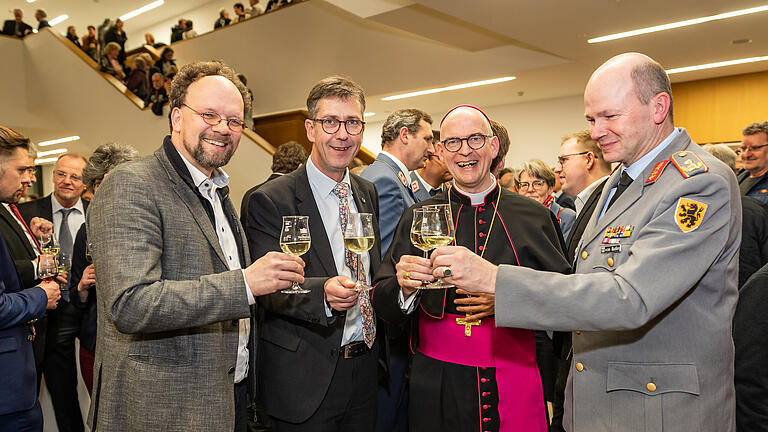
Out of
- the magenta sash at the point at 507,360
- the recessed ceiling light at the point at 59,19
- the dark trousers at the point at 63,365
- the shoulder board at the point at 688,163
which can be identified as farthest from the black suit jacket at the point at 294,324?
the recessed ceiling light at the point at 59,19

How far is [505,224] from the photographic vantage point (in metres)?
2.26

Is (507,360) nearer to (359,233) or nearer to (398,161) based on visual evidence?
(359,233)

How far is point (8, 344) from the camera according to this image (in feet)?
7.52

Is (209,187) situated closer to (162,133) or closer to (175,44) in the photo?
(162,133)

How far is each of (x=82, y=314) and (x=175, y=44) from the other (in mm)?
12035

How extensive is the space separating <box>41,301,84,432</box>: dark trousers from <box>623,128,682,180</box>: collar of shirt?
3.35 m

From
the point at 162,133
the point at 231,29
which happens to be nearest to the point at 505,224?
the point at 162,133

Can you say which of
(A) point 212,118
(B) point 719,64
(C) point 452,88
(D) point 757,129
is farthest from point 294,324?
(B) point 719,64

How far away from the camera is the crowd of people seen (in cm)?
154

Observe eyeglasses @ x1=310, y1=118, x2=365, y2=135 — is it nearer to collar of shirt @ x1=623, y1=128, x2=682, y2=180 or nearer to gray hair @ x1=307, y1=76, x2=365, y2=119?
gray hair @ x1=307, y1=76, x2=365, y2=119

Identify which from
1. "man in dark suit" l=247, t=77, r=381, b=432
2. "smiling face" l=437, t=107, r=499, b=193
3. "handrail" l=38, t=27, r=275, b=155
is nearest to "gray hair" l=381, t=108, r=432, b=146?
"man in dark suit" l=247, t=77, r=381, b=432

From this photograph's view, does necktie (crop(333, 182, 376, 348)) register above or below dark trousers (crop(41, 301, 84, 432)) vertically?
above

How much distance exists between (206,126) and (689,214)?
163 centimetres

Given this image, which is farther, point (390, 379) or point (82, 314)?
point (82, 314)
